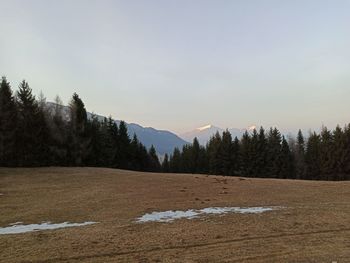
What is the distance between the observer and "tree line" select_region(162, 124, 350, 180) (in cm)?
7681

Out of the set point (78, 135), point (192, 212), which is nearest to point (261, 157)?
point (78, 135)

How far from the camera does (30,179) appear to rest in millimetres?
Answer: 41906

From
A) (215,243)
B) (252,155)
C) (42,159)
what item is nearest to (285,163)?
(252,155)

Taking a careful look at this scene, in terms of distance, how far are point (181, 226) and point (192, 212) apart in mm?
3950

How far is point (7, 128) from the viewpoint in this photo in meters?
54.6

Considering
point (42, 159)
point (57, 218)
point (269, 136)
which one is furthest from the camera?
point (269, 136)

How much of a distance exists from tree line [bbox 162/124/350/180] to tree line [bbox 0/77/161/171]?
2775cm

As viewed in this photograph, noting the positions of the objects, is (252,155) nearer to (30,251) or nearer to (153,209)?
(153,209)

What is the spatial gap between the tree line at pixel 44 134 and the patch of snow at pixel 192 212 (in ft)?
129

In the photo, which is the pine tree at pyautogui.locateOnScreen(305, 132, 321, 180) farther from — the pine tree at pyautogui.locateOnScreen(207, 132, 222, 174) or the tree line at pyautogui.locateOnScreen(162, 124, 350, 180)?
the pine tree at pyautogui.locateOnScreen(207, 132, 222, 174)

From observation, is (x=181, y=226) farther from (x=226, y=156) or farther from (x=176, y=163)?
(x=176, y=163)

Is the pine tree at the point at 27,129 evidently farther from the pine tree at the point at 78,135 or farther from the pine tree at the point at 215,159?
the pine tree at the point at 215,159

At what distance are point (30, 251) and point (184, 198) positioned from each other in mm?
14215

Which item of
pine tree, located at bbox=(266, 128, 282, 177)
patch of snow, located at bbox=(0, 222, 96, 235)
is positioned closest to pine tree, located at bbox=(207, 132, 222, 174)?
pine tree, located at bbox=(266, 128, 282, 177)
